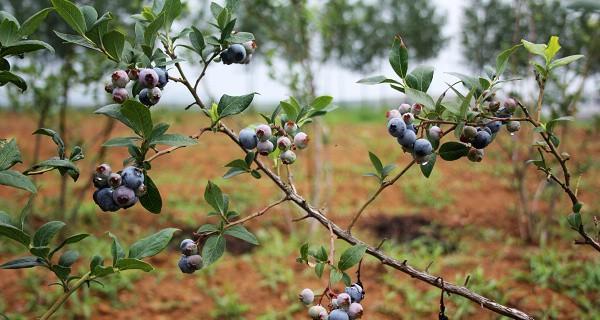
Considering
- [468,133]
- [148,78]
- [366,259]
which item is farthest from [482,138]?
[366,259]

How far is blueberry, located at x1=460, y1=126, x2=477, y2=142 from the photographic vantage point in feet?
2.60

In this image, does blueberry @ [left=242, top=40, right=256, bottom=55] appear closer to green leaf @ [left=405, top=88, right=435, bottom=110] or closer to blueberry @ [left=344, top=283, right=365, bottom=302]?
green leaf @ [left=405, top=88, right=435, bottom=110]

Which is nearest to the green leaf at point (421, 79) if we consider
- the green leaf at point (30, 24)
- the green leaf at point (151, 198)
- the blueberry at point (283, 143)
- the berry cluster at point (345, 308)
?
the blueberry at point (283, 143)

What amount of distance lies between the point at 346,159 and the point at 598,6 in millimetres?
6133

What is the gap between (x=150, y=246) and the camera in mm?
827

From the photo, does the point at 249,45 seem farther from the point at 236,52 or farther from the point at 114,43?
the point at 114,43

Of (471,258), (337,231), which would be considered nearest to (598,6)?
(337,231)

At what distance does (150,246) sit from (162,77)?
0.26m

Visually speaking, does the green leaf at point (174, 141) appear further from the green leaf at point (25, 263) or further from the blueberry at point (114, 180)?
the green leaf at point (25, 263)

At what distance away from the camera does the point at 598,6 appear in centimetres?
65

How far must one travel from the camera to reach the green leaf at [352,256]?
82 cm

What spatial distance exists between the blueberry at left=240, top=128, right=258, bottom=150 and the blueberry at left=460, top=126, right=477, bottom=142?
32cm

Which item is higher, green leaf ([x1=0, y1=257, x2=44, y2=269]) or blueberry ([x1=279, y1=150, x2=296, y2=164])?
blueberry ([x1=279, y1=150, x2=296, y2=164])

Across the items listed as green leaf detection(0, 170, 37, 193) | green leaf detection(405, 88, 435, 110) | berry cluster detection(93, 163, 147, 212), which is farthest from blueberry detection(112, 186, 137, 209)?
green leaf detection(405, 88, 435, 110)
